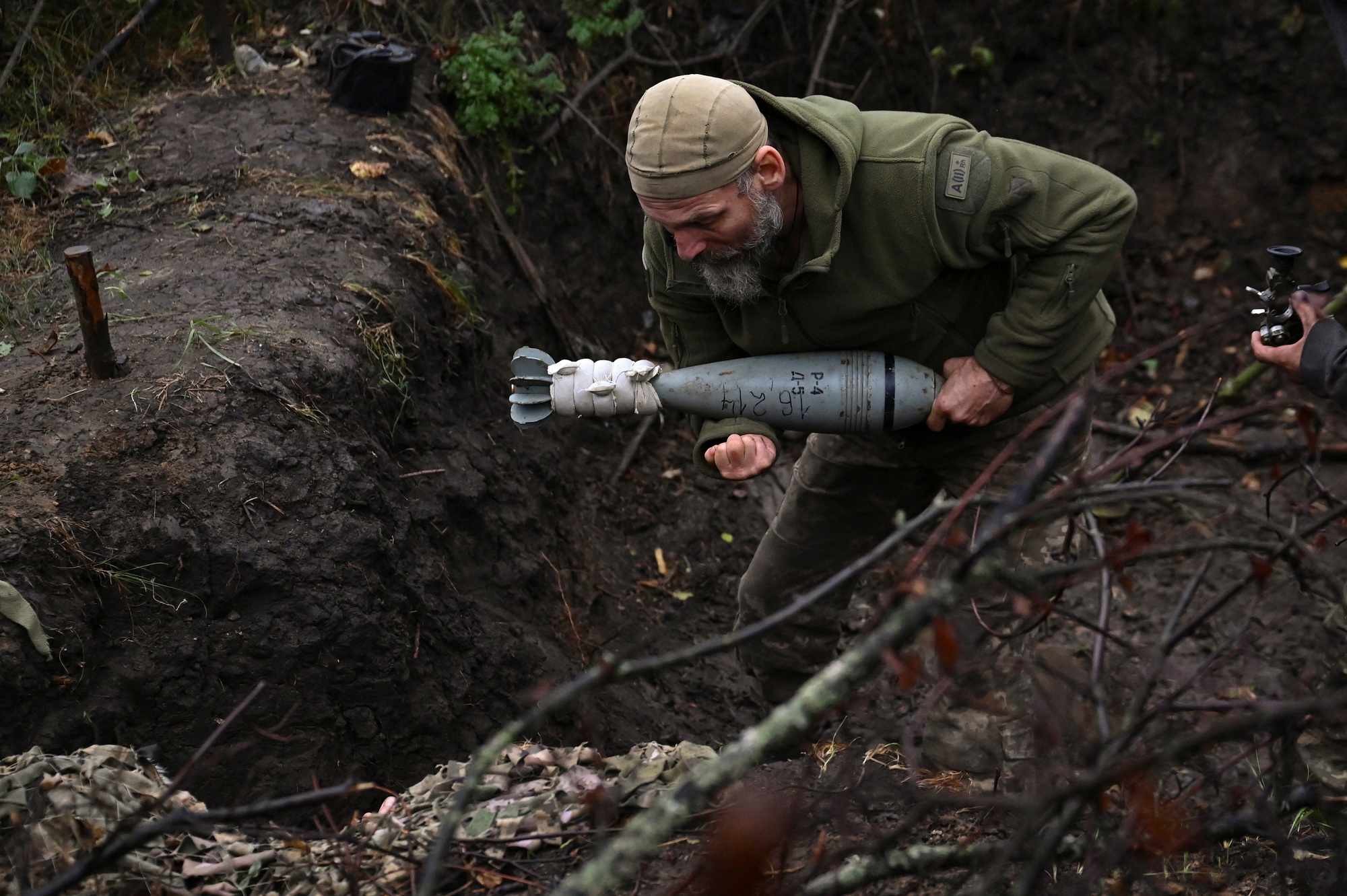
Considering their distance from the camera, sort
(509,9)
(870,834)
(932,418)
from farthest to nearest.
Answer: (509,9)
(932,418)
(870,834)

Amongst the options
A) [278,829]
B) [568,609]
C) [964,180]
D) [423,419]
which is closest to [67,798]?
[278,829]

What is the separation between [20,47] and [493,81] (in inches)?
78.7

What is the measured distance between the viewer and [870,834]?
2.12 meters

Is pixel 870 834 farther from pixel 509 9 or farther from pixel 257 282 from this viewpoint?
pixel 509 9

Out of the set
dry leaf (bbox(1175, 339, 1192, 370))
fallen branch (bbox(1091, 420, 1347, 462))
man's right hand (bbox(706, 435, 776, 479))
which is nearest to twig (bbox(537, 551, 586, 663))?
man's right hand (bbox(706, 435, 776, 479))

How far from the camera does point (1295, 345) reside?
248 centimetres

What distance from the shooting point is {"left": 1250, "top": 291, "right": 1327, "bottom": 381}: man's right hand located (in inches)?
92.0

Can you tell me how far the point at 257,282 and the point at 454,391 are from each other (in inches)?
31.9

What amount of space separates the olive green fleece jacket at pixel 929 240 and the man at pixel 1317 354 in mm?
509

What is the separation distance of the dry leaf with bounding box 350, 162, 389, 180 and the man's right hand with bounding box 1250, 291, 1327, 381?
3.33m

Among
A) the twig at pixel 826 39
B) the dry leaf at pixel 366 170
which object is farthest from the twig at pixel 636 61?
the dry leaf at pixel 366 170

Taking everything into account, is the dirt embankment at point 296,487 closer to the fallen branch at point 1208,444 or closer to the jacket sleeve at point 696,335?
the jacket sleeve at point 696,335

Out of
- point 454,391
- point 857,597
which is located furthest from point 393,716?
point 857,597

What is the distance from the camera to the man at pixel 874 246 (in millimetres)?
2617
